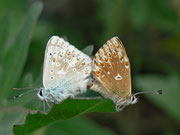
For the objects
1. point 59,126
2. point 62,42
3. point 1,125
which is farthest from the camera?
point 59,126

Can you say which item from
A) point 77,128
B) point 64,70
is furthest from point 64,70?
point 77,128

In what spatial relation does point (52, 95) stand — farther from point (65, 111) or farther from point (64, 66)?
point (65, 111)

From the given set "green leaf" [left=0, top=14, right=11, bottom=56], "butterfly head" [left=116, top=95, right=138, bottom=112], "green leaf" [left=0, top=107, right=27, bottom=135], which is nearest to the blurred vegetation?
"green leaf" [left=0, top=14, right=11, bottom=56]

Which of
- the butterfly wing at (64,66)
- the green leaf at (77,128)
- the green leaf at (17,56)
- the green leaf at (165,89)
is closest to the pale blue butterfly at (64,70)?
the butterfly wing at (64,66)

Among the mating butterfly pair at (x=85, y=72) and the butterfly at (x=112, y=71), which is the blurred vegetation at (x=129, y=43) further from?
the butterfly at (x=112, y=71)

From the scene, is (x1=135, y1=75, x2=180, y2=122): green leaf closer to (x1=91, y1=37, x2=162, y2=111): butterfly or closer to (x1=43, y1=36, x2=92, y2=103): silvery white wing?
(x1=91, y1=37, x2=162, y2=111): butterfly

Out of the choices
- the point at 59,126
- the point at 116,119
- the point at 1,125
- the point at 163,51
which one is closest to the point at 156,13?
the point at 163,51

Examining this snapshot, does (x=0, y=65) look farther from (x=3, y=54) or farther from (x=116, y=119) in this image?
(x=116, y=119)
